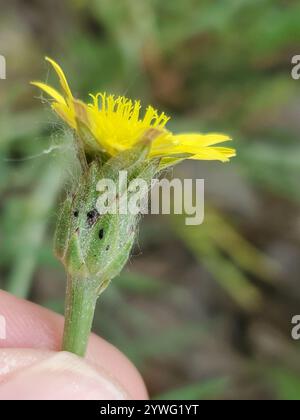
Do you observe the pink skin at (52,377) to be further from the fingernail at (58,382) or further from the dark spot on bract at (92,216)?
the dark spot on bract at (92,216)

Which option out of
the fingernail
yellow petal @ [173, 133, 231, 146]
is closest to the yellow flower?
yellow petal @ [173, 133, 231, 146]

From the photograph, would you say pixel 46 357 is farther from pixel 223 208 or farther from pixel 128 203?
pixel 223 208

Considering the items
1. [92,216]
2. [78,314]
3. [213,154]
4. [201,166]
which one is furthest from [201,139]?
[201,166]

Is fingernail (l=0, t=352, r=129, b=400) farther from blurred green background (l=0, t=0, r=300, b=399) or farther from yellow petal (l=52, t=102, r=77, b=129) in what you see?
blurred green background (l=0, t=0, r=300, b=399)

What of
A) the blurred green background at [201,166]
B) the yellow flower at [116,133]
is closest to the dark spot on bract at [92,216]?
the yellow flower at [116,133]

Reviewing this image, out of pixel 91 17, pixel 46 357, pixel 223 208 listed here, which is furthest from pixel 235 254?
pixel 46 357

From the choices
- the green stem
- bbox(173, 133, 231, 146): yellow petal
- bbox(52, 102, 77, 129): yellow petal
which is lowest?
the green stem

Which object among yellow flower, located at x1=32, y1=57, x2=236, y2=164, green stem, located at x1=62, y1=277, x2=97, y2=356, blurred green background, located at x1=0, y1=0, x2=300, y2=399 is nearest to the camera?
yellow flower, located at x1=32, y1=57, x2=236, y2=164
